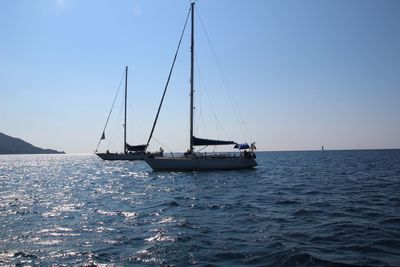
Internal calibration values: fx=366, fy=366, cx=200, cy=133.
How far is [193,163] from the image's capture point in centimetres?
4203

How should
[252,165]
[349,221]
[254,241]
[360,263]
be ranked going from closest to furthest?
[360,263]
[254,241]
[349,221]
[252,165]

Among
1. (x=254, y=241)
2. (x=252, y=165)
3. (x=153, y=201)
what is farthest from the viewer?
(x=252, y=165)

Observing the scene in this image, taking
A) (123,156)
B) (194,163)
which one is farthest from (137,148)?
(194,163)

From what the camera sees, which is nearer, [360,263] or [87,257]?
[360,263]

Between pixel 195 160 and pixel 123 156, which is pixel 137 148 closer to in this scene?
pixel 123 156

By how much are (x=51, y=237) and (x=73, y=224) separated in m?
2.39

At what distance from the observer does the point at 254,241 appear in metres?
11.8

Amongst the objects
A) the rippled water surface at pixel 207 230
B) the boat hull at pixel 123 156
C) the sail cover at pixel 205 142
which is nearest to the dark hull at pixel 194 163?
the sail cover at pixel 205 142

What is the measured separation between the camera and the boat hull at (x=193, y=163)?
41.6 meters

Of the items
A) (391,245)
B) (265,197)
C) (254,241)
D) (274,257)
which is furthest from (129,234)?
(265,197)

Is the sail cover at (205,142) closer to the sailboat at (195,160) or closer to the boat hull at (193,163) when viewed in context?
the sailboat at (195,160)

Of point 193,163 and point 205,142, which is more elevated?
point 205,142

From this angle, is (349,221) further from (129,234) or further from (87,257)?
(87,257)

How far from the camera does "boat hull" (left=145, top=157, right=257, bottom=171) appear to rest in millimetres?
41594
